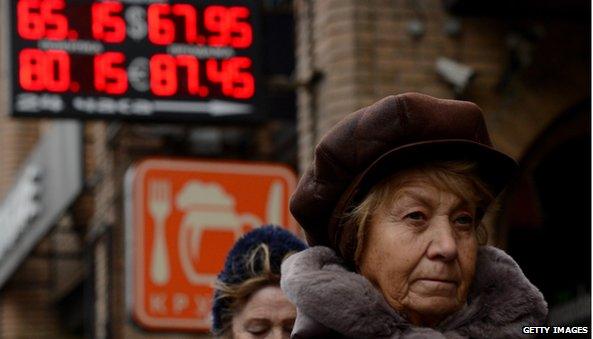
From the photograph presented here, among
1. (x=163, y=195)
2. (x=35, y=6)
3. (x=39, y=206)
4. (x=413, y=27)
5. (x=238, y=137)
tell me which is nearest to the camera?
(x=413, y=27)

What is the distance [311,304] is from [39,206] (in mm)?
13575

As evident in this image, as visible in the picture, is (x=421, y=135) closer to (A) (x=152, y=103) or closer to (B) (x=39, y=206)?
(A) (x=152, y=103)

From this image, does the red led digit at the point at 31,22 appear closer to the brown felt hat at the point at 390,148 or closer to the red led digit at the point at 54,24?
the red led digit at the point at 54,24

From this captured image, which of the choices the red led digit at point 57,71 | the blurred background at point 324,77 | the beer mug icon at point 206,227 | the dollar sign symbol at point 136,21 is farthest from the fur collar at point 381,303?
the beer mug icon at point 206,227

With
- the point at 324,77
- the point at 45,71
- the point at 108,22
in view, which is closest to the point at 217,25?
the point at 108,22

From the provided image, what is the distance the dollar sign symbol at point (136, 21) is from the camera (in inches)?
394

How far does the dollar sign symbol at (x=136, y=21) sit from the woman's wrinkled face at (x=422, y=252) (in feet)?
23.4

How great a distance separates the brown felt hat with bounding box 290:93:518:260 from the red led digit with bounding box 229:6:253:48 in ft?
23.2

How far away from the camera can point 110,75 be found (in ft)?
32.2

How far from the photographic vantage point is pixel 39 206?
16328 millimetres

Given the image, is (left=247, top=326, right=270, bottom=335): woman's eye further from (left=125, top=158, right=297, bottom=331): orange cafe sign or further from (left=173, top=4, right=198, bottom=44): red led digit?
(left=125, top=158, right=297, bottom=331): orange cafe sign

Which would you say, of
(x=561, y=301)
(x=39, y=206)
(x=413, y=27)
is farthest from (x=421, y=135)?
(x=39, y=206)

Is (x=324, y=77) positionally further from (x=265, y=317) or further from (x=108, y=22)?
(x=265, y=317)

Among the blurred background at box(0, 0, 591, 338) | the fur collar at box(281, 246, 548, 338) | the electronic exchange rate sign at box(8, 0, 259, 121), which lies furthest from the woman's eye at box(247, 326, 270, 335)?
the electronic exchange rate sign at box(8, 0, 259, 121)
